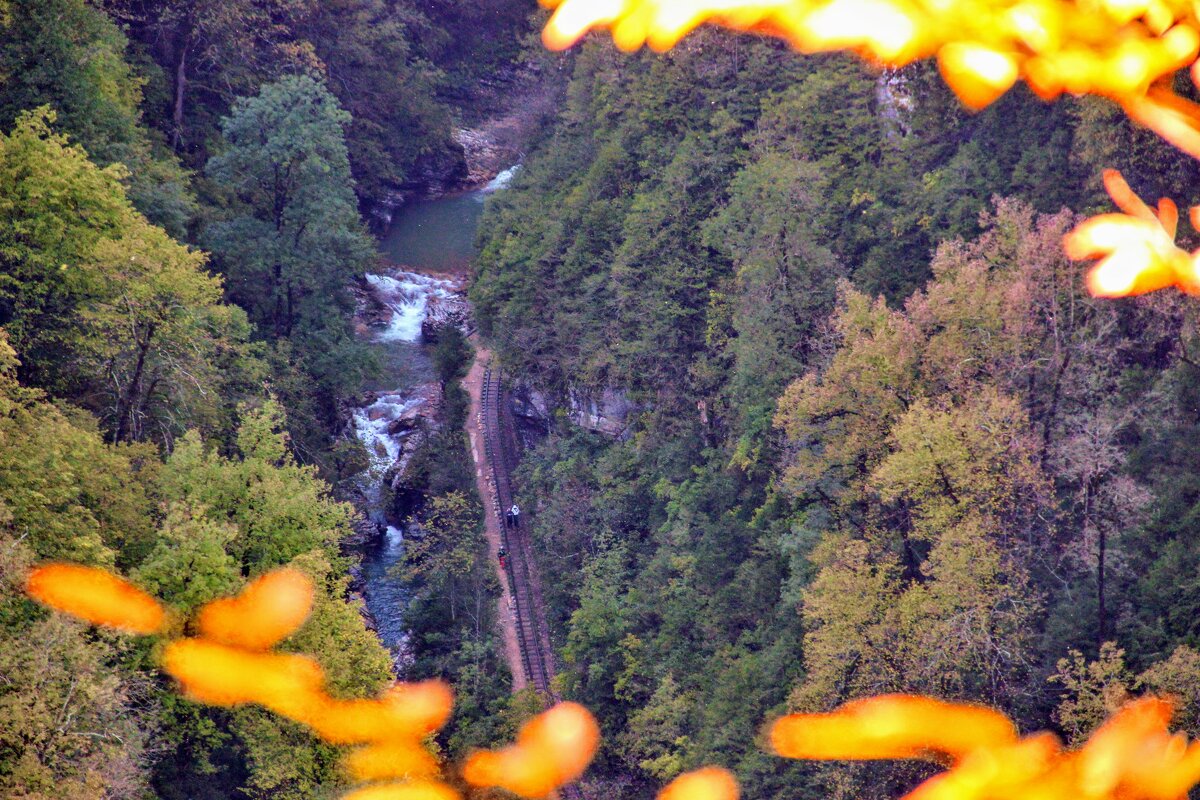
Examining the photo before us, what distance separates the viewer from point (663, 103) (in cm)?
4575

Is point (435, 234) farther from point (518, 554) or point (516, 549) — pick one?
point (518, 554)

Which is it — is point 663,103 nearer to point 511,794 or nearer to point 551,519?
point 551,519

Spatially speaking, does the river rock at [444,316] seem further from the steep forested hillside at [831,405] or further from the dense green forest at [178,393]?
the steep forested hillside at [831,405]

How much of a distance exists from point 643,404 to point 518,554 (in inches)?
295

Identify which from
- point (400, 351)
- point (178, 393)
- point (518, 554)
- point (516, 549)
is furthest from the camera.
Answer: point (400, 351)

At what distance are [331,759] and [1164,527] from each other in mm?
17998

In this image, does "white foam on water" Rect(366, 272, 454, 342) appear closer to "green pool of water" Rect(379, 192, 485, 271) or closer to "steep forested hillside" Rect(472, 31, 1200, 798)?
"green pool of water" Rect(379, 192, 485, 271)

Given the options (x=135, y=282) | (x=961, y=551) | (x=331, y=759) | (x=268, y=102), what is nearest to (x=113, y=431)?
(x=135, y=282)

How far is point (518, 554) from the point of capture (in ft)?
150

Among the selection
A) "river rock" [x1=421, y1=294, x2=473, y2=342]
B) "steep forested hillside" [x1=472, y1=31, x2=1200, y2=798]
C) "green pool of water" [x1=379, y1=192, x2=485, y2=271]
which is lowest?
"steep forested hillside" [x1=472, y1=31, x2=1200, y2=798]

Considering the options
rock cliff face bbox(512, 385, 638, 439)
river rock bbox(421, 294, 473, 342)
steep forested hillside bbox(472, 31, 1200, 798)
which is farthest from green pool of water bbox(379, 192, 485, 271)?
rock cliff face bbox(512, 385, 638, 439)

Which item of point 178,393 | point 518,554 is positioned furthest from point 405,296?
point 178,393

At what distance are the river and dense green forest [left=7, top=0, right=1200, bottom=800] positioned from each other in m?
1.47

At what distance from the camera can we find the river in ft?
142
